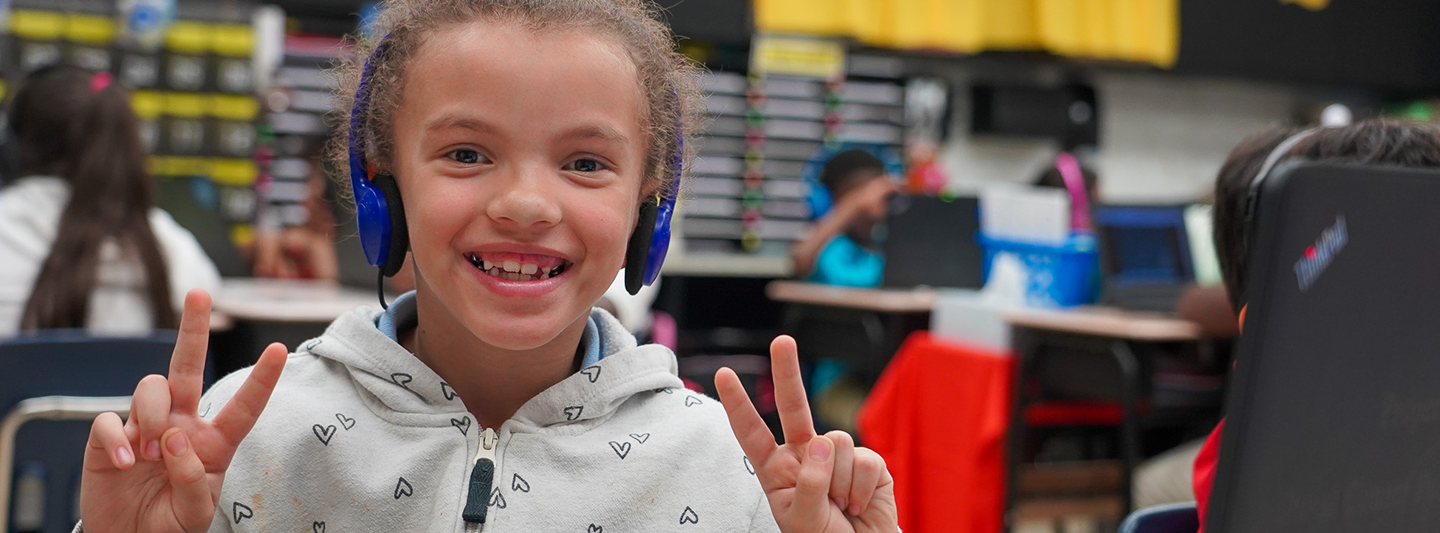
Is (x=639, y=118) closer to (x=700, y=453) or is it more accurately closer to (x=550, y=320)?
(x=550, y=320)

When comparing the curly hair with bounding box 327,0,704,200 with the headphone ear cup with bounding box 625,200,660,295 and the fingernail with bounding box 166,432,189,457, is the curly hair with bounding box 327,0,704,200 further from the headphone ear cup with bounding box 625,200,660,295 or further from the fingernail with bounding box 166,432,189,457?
the fingernail with bounding box 166,432,189,457

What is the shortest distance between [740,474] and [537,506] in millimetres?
192

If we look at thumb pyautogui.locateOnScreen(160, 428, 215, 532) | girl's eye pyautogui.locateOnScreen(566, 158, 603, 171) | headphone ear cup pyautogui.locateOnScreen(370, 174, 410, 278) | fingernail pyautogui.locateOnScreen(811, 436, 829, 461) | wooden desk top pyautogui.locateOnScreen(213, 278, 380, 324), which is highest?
girl's eye pyautogui.locateOnScreen(566, 158, 603, 171)

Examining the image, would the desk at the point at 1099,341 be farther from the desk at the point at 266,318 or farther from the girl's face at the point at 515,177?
the girl's face at the point at 515,177

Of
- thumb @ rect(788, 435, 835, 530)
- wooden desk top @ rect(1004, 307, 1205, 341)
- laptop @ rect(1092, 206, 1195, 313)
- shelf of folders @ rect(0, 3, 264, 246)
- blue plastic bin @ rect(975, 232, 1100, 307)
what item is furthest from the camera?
shelf of folders @ rect(0, 3, 264, 246)

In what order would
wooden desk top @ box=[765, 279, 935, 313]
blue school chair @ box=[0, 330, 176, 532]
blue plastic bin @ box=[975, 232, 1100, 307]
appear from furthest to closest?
wooden desk top @ box=[765, 279, 935, 313] < blue plastic bin @ box=[975, 232, 1100, 307] < blue school chair @ box=[0, 330, 176, 532]

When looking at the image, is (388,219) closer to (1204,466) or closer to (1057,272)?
(1204,466)

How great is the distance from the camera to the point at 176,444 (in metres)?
0.79

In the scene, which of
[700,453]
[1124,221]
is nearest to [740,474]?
[700,453]

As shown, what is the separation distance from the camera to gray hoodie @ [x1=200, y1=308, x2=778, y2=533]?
0.96m

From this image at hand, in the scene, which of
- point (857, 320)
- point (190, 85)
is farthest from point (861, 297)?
point (190, 85)

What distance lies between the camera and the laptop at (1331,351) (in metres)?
0.60

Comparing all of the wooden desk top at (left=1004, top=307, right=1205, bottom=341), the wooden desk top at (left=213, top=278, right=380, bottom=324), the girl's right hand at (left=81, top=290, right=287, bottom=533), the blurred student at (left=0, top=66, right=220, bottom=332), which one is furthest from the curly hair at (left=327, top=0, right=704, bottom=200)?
the wooden desk top at (left=1004, top=307, right=1205, bottom=341)

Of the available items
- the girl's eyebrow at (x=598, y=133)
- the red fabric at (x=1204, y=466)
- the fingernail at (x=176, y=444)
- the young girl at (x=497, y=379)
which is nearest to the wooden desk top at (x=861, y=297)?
the red fabric at (x=1204, y=466)
